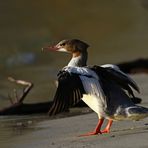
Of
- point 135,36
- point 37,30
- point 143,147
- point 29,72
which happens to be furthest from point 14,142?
point 37,30

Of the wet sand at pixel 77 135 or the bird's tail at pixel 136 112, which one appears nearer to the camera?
the wet sand at pixel 77 135

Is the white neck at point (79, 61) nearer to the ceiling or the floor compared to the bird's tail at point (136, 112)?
nearer to the ceiling

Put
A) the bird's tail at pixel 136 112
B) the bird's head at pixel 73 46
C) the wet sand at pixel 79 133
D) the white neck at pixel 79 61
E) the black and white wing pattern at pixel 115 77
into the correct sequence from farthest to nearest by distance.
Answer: the bird's head at pixel 73 46
the white neck at pixel 79 61
the black and white wing pattern at pixel 115 77
the bird's tail at pixel 136 112
the wet sand at pixel 79 133

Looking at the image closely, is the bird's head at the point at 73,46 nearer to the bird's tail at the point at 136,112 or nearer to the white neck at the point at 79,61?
the white neck at the point at 79,61

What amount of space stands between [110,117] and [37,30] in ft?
74.6

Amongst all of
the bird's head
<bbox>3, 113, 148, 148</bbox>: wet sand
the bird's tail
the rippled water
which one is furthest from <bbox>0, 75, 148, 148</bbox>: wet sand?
the rippled water

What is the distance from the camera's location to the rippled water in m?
27.5

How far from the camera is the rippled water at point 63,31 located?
27.5 metres

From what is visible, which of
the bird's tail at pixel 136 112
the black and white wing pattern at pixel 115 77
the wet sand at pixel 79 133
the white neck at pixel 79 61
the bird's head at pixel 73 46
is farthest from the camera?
the bird's head at pixel 73 46

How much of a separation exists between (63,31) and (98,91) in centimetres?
2306

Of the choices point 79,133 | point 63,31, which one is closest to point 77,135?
point 79,133

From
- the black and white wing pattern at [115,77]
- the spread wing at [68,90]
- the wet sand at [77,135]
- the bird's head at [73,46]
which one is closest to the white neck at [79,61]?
the bird's head at [73,46]

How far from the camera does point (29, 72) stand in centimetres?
2559

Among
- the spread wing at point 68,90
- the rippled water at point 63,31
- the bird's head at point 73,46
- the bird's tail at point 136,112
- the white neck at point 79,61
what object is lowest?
the rippled water at point 63,31
